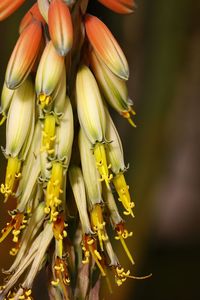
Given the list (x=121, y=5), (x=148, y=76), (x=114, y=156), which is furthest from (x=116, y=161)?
(x=148, y=76)

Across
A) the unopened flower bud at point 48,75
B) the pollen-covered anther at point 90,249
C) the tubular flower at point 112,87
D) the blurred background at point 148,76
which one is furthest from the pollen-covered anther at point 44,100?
the blurred background at point 148,76

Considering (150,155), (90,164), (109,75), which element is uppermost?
(109,75)

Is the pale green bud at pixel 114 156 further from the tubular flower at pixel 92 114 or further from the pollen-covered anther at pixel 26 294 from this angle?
the pollen-covered anther at pixel 26 294

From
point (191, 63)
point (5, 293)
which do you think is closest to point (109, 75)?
point (5, 293)

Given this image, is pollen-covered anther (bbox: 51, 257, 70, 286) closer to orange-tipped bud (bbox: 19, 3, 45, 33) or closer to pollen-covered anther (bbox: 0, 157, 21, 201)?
pollen-covered anther (bbox: 0, 157, 21, 201)

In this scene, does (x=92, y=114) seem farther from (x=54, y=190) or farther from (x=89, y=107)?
(x=54, y=190)

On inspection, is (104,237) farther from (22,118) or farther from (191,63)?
(191,63)

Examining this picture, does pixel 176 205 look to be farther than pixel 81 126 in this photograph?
Yes

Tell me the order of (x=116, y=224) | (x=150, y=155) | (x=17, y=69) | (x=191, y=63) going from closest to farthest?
(x=17, y=69), (x=116, y=224), (x=150, y=155), (x=191, y=63)
